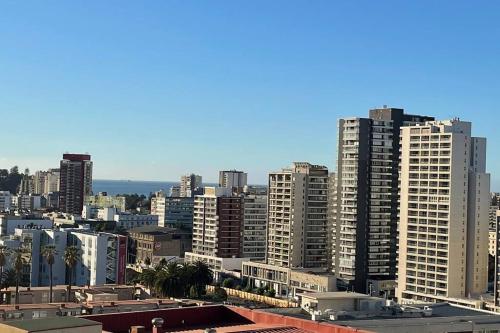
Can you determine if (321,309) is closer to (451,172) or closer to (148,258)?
(451,172)

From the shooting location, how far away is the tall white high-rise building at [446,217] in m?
81.4

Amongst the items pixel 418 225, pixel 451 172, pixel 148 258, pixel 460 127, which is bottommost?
pixel 148 258

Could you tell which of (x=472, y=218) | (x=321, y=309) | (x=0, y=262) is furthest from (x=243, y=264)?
(x=321, y=309)

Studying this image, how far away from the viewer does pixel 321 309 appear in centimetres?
5131

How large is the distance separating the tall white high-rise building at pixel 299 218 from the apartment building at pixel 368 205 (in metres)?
7.15

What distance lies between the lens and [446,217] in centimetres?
8138

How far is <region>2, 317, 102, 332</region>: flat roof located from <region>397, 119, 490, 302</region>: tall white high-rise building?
64.1 m

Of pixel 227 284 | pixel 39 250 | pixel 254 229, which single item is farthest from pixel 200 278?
pixel 254 229

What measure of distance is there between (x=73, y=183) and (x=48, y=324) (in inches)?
6399

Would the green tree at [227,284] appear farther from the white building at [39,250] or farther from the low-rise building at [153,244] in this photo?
the white building at [39,250]

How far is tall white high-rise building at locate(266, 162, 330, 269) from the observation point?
10350 centimetres

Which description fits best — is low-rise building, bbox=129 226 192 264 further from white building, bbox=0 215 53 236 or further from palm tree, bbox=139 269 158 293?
palm tree, bbox=139 269 158 293

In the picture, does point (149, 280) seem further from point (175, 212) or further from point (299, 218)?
point (175, 212)

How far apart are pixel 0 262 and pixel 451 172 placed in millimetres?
48235
